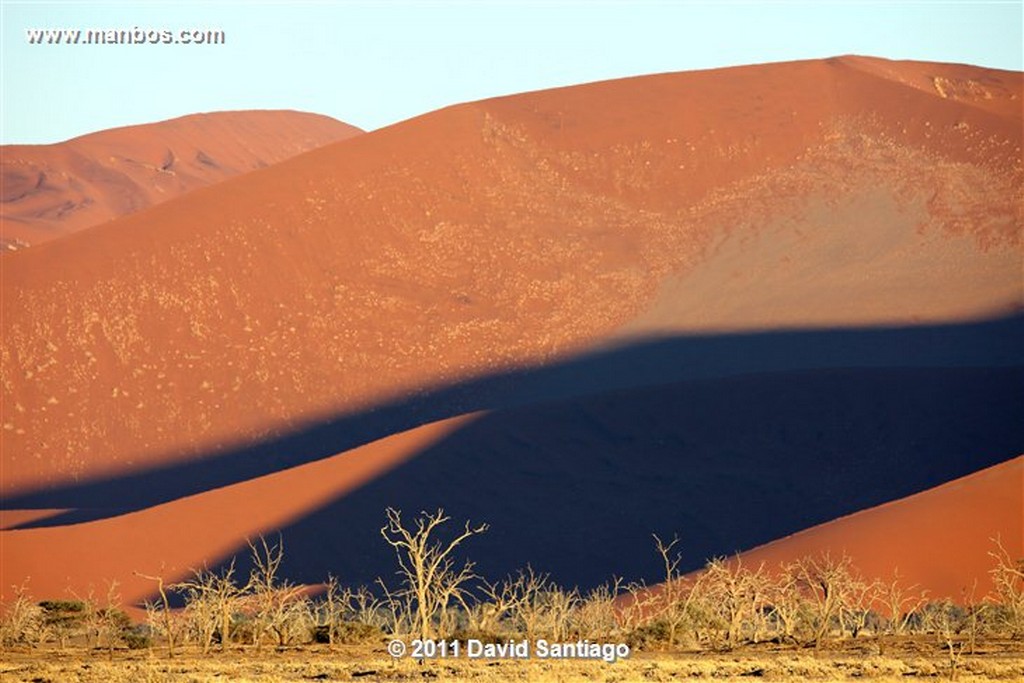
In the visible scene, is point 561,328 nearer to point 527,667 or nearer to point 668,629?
point 668,629

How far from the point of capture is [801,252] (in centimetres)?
6956

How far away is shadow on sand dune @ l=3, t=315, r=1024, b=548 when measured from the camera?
1938 inches

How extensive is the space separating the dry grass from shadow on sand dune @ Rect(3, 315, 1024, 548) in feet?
64.5

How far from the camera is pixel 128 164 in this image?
143 metres

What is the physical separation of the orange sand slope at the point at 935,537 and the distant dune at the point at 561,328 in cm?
713

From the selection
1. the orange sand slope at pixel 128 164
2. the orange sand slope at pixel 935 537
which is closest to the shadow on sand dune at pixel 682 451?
the orange sand slope at pixel 935 537

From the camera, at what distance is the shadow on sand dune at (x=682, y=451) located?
49219mm

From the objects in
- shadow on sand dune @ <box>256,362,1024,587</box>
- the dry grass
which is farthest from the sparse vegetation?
shadow on sand dune @ <box>256,362,1024,587</box>

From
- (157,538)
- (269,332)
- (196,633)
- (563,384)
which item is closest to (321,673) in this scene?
(196,633)

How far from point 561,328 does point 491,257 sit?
575 cm

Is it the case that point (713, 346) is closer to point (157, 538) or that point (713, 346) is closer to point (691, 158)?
point (691, 158)

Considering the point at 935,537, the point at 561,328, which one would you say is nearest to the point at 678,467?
the point at 935,537

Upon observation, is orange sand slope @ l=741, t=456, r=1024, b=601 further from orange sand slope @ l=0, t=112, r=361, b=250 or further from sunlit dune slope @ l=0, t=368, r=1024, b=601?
orange sand slope @ l=0, t=112, r=361, b=250

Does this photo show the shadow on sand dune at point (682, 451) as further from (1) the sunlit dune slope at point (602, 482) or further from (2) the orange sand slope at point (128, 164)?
(2) the orange sand slope at point (128, 164)
